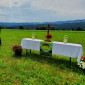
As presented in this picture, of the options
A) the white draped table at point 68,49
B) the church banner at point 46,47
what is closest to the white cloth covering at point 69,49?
the white draped table at point 68,49

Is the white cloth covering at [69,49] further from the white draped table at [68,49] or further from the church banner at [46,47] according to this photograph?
the church banner at [46,47]

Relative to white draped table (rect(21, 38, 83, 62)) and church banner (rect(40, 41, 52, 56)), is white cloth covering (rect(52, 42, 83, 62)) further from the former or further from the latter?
church banner (rect(40, 41, 52, 56))

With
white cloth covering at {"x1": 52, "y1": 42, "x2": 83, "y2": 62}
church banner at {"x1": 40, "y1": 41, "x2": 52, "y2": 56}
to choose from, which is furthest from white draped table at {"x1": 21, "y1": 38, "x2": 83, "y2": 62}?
church banner at {"x1": 40, "y1": 41, "x2": 52, "y2": 56}

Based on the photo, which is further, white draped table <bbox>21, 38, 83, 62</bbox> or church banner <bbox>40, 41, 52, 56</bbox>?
church banner <bbox>40, 41, 52, 56</bbox>

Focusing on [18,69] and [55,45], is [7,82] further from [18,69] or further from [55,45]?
[55,45]

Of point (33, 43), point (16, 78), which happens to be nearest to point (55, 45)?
point (33, 43)

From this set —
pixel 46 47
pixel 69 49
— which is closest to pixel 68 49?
pixel 69 49

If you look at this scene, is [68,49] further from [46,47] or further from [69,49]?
[46,47]

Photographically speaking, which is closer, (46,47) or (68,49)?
(68,49)

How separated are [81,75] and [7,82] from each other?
287 cm

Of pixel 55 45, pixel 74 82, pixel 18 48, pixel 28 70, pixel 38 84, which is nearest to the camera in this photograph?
pixel 38 84

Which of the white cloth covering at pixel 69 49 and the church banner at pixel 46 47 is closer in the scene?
the white cloth covering at pixel 69 49

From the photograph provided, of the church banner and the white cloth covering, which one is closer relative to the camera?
the white cloth covering

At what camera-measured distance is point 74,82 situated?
338cm
